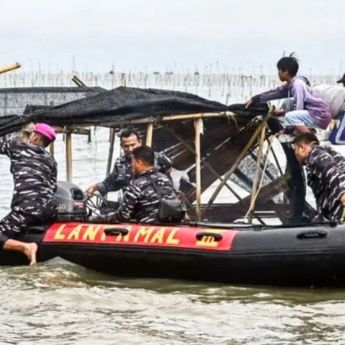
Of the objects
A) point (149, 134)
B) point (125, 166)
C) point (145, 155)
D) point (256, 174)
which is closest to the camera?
point (145, 155)

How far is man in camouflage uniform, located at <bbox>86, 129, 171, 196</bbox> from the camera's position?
41.2 feet

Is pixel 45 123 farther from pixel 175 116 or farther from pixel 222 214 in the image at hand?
pixel 222 214

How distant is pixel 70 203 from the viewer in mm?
12062

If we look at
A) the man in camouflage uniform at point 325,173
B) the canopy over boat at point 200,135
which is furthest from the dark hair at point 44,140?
the man in camouflage uniform at point 325,173

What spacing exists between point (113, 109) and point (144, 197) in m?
1.80

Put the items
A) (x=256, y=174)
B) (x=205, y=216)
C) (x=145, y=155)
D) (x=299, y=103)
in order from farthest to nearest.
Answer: (x=205, y=216), (x=256, y=174), (x=299, y=103), (x=145, y=155)

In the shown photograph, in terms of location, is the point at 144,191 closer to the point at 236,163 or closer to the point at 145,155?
the point at 145,155

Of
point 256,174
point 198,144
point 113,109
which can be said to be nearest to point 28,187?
point 113,109

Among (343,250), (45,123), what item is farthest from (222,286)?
(45,123)

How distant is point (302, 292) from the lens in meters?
10.4

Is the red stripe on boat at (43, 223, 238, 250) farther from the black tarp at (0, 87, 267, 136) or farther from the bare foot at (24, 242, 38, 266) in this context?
the black tarp at (0, 87, 267, 136)

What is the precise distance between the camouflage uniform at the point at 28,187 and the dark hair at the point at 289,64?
2.94 m

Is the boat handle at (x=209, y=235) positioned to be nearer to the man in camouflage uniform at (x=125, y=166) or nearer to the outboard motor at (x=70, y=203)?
the outboard motor at (x=70, y=203)

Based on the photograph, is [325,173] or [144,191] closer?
[325,173]
